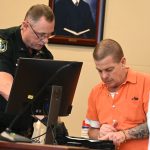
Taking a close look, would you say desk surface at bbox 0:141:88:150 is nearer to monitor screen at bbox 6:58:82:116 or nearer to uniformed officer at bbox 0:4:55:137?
monitor screen at bbox 6:58:82:116

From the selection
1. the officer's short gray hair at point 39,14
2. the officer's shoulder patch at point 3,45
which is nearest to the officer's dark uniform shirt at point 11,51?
the officer's shoulder patch at point 3,45

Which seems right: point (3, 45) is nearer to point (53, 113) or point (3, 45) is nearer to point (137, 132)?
point (53, 113)

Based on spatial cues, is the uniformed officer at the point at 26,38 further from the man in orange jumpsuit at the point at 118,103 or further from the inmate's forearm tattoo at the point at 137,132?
the inmate's forearm tattoo at the point at 137,132

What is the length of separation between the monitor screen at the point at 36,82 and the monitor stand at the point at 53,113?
3 cm

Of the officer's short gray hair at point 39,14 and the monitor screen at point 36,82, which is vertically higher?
the officer's short gray hair at point 39,14

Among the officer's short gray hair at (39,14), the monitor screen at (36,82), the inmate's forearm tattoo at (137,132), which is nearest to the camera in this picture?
the monitor screen at (36,82)

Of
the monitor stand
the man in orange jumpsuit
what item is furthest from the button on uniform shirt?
the monitor stand

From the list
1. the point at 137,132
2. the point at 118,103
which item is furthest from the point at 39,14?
the point at 137,132

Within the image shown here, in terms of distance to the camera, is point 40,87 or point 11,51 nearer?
point 40,87

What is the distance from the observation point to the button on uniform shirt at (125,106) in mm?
3051

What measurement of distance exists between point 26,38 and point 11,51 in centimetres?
15

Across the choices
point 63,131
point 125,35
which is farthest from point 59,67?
point 125,35

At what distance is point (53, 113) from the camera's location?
2543 millimetres

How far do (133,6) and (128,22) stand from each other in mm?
156
